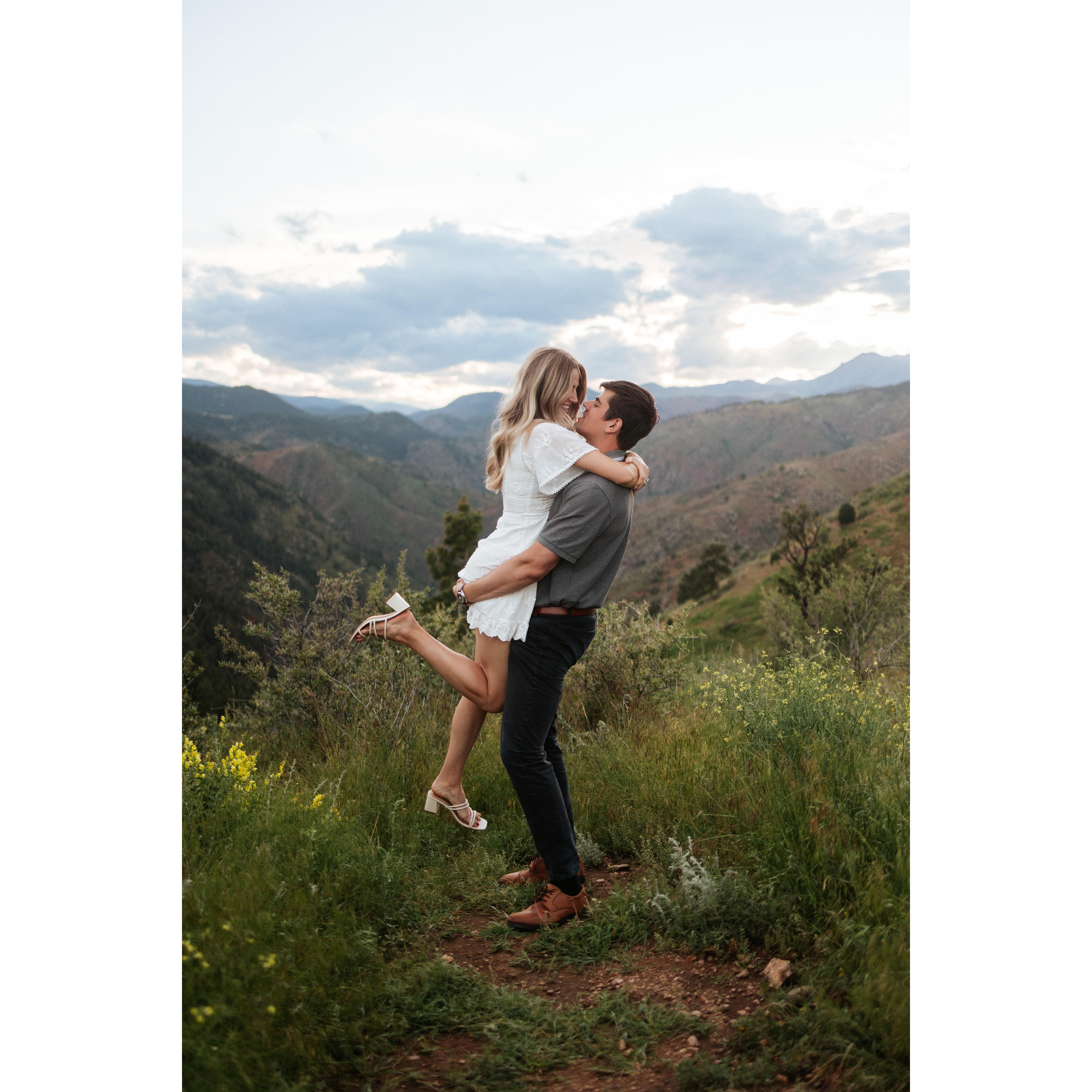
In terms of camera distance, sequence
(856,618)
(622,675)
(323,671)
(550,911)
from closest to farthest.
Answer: (550,911)
(323,671)
(622,675)
(856,618)

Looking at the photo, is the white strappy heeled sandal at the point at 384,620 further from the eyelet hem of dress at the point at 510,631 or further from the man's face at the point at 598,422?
the man's face at the point at 598,422

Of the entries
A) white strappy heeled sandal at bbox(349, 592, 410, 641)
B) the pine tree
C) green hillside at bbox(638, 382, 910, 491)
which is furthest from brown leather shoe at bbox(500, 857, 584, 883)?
green hillside at bbox(638, 382, 910, 491)

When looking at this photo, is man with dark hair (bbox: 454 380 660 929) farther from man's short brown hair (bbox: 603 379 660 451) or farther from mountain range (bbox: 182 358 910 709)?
mountain range (bbox: 182 358 910 709)

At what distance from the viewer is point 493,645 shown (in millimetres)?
3006

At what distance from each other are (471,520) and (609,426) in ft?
87.2

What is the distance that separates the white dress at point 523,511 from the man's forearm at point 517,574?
32 millimetres

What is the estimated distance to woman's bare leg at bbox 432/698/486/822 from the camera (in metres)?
3.27

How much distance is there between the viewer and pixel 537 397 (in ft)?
9.37

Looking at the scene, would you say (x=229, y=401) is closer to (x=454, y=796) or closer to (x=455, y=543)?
(x=455, y=543)

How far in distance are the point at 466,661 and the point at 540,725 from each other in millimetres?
417

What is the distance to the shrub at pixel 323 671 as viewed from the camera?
15.4 ft

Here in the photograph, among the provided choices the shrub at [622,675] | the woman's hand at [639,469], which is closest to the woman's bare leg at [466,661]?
the woman's hand at [639,469]

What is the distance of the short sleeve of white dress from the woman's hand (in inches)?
6.7

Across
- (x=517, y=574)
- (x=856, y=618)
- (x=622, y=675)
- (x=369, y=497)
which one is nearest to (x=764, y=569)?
(x=856, y=618)
